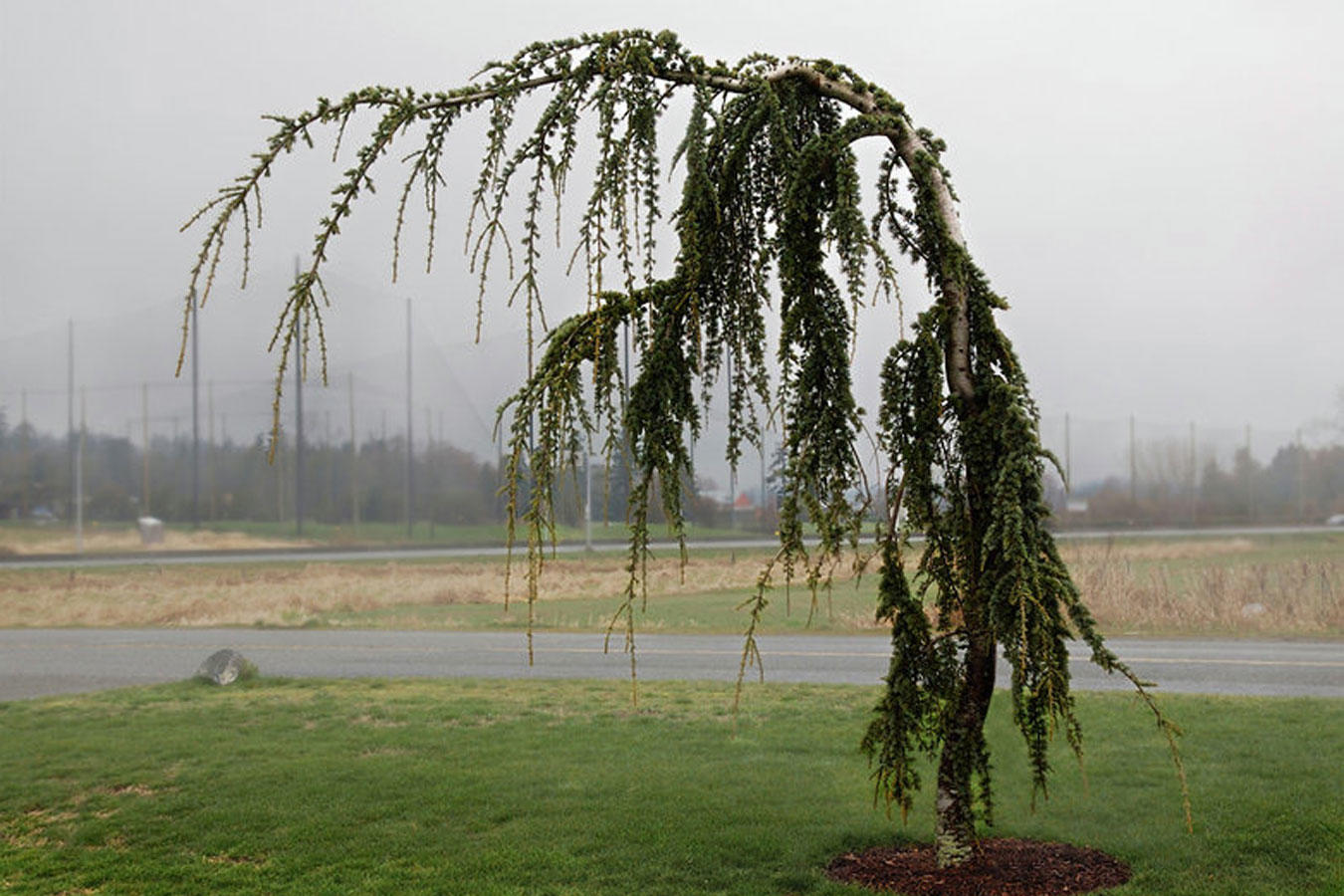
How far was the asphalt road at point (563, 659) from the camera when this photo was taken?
42.6 feet

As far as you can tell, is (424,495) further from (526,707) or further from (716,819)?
(716,819)

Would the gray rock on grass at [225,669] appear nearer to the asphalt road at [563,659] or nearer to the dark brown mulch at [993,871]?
the asphalt road at [563,659]

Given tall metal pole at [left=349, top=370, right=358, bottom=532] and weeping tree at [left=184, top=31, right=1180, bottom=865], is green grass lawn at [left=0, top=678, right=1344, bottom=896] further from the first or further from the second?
tall metal pole at [left=349, top=370, right=358, bottom=532]

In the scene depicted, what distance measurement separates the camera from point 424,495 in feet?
130

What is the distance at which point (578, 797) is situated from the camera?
7566mm

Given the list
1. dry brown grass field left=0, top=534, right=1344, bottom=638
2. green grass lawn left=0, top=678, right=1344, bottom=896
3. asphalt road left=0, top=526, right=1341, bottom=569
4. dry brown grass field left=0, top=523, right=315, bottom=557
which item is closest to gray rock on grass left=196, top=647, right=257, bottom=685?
green grass lawn left=0, top=678, right=1344, bottom=896

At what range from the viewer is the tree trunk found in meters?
5.49

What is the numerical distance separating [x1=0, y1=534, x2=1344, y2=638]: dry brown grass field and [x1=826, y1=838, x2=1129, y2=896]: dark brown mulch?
28.9ft

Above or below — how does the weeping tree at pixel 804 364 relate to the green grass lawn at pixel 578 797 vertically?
above

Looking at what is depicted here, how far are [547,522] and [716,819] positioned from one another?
10.3 feet

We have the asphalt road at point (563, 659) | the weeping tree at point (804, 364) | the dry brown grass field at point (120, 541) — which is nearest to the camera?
the weeping tree at point (804, 364)

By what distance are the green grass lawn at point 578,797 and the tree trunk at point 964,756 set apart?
0.71 m

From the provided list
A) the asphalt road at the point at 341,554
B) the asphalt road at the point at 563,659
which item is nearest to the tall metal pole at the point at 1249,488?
the asphalt road at the point at 341,554

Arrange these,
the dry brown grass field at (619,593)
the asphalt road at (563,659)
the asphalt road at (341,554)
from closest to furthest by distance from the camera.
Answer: the asphalt road at (563,659) → the dry brown grass field at (619,593) → the asphalt road at (341,554)
